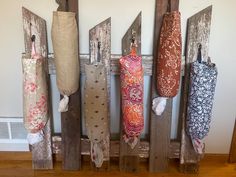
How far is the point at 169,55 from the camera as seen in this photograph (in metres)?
1.59

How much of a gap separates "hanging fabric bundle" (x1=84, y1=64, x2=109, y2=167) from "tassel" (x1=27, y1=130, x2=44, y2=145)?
0.30 m

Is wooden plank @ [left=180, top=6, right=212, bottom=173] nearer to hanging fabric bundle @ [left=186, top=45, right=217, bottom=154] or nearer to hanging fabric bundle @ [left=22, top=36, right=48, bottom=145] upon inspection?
hanging fabric bundle @ [left=186, top=45, right=217, bottom=154]

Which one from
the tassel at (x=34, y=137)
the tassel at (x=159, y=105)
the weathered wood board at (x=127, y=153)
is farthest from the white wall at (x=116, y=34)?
the tassel at (x=159, y=105)

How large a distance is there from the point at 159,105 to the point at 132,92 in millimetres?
213

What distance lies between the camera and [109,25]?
1.65 meters

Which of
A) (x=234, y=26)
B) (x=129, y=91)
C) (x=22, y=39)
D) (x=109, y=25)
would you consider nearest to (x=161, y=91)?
(x=129, y=91)

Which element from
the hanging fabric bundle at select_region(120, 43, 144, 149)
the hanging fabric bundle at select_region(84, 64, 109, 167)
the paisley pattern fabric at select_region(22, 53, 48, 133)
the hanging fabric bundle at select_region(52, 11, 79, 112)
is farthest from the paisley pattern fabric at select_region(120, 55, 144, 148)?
the paisley pattern fabric at select_region(22, 53, 48, 133)

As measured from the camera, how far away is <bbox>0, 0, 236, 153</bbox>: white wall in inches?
65.5

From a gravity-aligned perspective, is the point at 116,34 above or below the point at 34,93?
above

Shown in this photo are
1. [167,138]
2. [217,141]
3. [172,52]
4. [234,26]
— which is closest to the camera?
[172,52]

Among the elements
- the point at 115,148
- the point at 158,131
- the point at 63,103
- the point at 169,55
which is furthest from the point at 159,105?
the point at 63,103

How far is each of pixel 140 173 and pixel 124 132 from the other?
31 centimetres

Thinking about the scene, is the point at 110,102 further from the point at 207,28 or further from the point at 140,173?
the point at 207,28

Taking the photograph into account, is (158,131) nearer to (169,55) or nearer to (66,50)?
(169,55)
